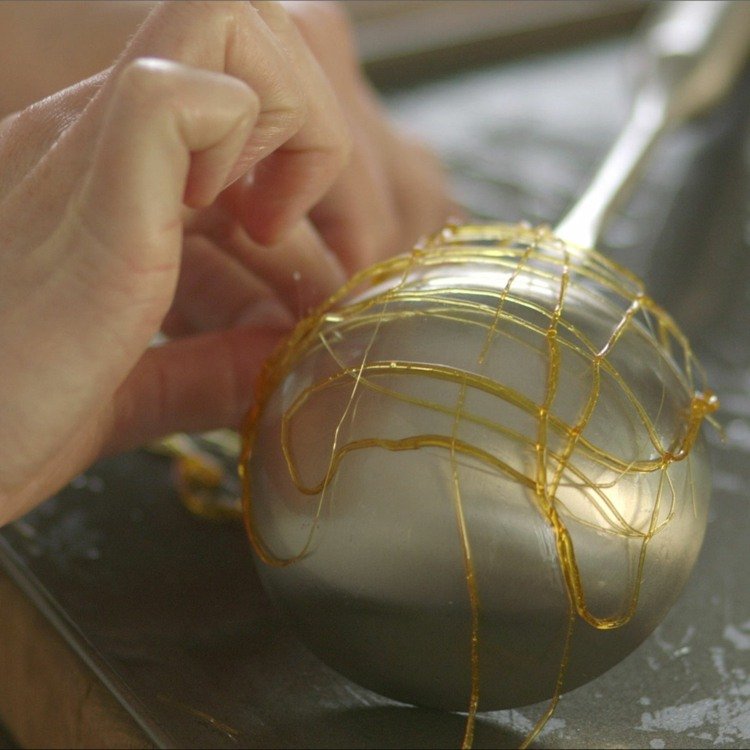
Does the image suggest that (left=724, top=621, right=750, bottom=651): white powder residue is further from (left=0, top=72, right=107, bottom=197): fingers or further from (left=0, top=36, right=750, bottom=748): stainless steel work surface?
(left=0, top=72, right=107, bottom=197): fingers

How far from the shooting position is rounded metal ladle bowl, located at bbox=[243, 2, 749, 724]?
210 mm

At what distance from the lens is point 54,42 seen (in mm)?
350

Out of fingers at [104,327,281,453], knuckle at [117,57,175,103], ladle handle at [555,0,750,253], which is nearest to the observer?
knuckle at [117,57,175,103]

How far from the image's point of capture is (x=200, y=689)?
0.25 m

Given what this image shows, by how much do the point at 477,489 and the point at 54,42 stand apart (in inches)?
9.0

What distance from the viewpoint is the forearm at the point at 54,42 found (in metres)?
0.35

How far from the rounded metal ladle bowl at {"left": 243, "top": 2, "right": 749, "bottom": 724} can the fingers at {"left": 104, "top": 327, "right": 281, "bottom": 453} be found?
Result: 0.19 ft

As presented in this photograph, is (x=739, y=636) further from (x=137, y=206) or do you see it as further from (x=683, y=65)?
(x=683, y=65)

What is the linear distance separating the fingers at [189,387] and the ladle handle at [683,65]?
0.69ft

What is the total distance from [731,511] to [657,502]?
11 centimetres

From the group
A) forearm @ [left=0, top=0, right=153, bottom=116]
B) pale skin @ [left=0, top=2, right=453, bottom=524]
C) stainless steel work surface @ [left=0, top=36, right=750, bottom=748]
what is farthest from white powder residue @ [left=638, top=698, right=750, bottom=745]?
forearm @ [left=0, top=0, right=153, bottom=116]

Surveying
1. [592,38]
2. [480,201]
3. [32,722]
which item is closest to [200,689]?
[32,722]

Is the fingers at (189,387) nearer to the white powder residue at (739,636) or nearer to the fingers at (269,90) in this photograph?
the fingers at (269,90)

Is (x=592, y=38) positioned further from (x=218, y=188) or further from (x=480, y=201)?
(x=218, y=188)
